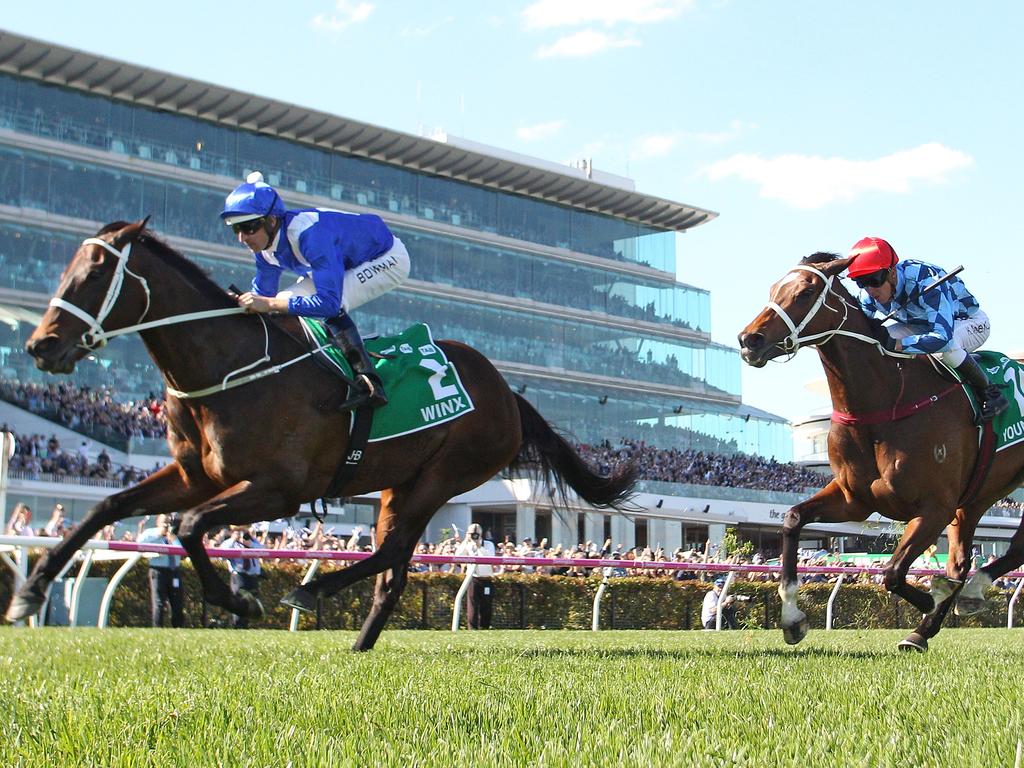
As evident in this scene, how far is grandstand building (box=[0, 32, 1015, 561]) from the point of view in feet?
132

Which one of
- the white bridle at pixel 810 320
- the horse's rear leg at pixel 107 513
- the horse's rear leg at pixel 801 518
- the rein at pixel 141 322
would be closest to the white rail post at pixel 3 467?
the horse's rear leg at pixel 107 513

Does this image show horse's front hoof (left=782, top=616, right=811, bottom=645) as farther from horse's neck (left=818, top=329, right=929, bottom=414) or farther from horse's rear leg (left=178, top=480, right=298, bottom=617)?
horse's rear leg (left=178, top=480, right=298, bottom=617)

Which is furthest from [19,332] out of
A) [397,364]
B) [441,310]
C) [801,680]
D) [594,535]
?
[801,680]

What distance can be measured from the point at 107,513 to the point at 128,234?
124 centimetres

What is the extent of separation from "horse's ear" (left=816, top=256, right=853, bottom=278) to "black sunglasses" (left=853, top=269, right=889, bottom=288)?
0.12 meters

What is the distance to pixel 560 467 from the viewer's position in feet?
24.1

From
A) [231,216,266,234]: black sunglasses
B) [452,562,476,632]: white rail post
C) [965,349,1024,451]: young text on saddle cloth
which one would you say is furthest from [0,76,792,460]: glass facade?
[231,216,266,234]: black sunglasses

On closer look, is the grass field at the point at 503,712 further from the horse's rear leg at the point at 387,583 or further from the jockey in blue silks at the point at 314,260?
the jockey in blue silks at the point at 314,260

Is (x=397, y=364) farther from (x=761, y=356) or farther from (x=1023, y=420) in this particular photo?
(x=1023, y=420)

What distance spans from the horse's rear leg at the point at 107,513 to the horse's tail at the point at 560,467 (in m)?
2.17

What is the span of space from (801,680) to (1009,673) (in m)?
0.99

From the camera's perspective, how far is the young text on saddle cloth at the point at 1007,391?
21.9 ft

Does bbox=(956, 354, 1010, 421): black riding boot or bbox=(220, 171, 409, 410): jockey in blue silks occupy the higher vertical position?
bbox=(220, 171, 409, 410): jockey in blue silks

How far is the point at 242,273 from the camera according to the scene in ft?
149
